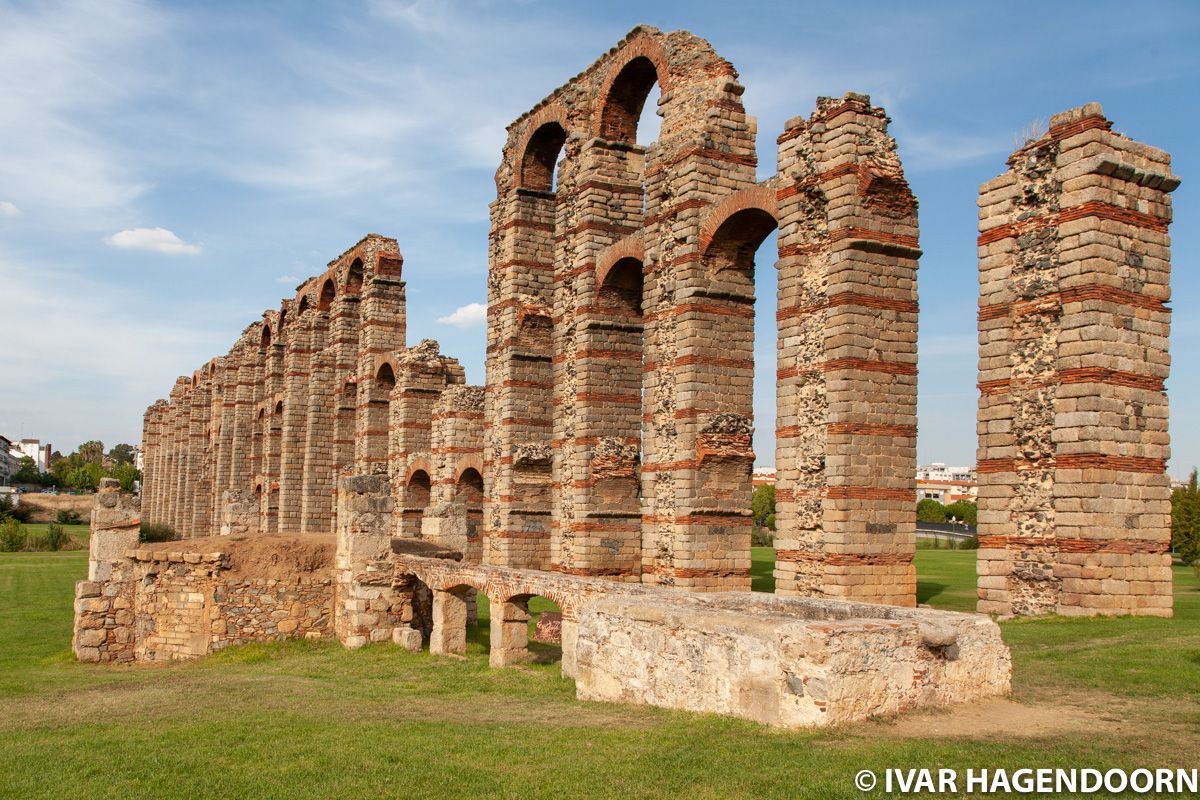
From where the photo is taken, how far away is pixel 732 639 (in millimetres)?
8555

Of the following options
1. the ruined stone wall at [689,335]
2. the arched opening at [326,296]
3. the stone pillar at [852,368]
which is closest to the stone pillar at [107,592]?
the ruined stone wall at [689,335]

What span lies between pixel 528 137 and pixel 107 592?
14.3 m

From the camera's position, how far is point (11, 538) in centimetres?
4559

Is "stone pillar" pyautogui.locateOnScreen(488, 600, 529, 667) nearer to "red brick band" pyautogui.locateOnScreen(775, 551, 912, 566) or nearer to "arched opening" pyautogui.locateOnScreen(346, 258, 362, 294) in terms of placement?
"red brick band" pyautogui.locateOnScreen(775, 551, 912, 566)

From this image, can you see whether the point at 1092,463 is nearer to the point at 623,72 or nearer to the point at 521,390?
the point at 623,72

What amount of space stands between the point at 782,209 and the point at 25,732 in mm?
12215

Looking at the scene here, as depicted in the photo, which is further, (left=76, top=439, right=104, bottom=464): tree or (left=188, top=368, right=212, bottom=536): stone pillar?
(left=76, top=439, right=104, bottom=464): tree

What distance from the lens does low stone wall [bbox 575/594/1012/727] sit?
310 inches

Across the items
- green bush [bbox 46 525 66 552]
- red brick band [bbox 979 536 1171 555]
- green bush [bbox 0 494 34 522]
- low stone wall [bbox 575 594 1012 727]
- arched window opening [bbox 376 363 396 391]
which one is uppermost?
arched window opening [bbox 376 363 396 391]

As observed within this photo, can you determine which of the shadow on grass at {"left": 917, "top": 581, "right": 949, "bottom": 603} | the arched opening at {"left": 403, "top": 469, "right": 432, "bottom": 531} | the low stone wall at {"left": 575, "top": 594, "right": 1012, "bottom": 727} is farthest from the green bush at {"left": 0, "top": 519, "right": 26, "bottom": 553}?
the low stone wall at {"left": 575, "top": 594, "right": 1012, "bottom": 727}

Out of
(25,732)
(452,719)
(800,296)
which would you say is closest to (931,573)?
(800,296)

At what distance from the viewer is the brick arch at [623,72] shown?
2064 cm

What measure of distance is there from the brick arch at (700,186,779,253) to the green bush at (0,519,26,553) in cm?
3916

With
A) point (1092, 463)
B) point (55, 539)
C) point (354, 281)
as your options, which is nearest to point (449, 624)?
point (1092, 463)
